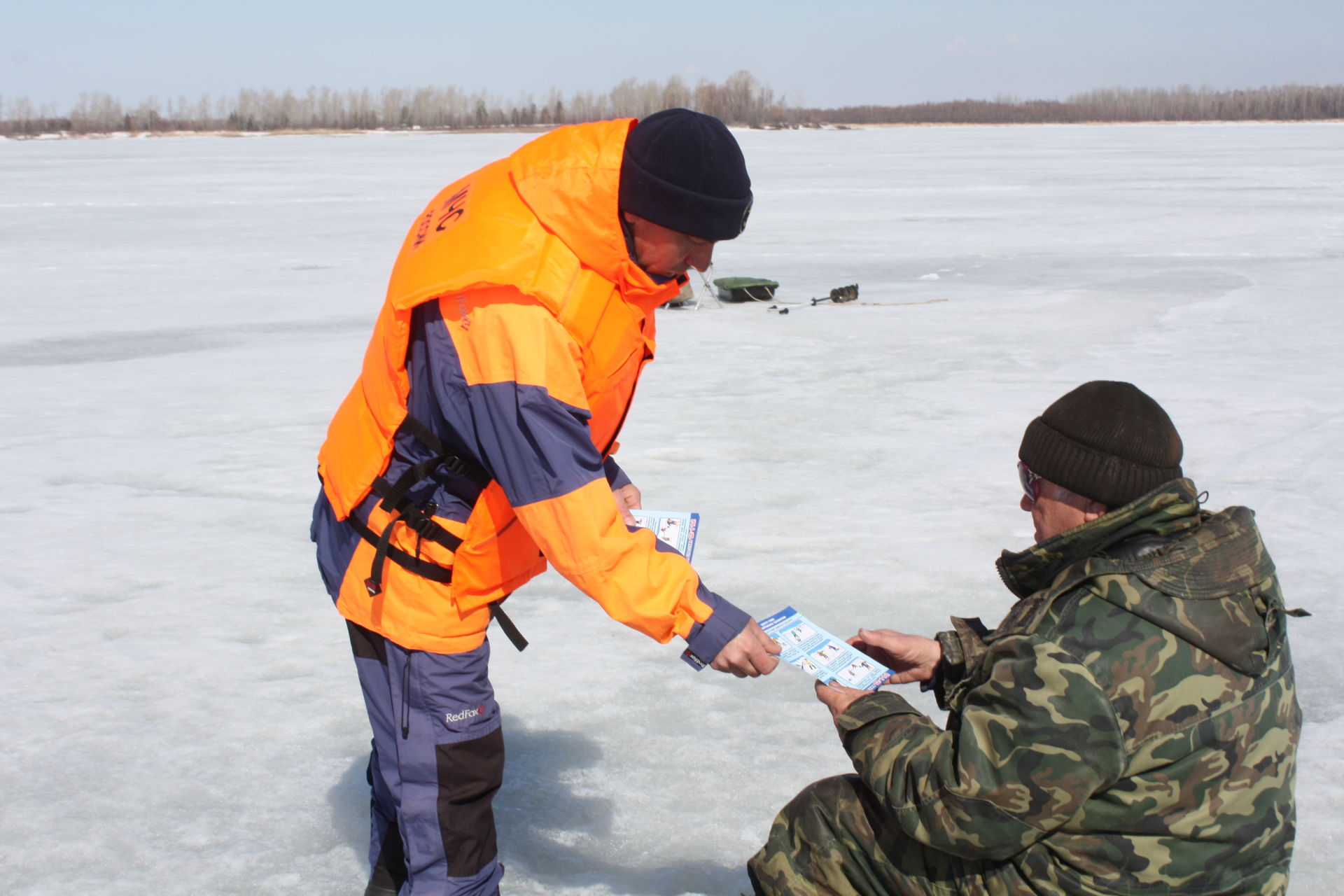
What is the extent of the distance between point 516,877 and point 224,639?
1.48 metres

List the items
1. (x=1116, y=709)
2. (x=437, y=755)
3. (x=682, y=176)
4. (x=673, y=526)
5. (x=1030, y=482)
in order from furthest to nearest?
(x=673, y=526) → (x=437, y=755) → (x=682, y=176) → (x=1030, y=482) → (x=1116, y=709)

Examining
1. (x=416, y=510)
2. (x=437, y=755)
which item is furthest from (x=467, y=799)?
(x=416, y=510)

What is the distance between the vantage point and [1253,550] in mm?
1532

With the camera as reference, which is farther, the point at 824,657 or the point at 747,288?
the point at 747,288

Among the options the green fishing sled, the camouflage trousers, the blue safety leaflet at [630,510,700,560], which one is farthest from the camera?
the green fishing sled

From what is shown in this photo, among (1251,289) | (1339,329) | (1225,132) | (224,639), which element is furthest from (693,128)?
(1225,132)

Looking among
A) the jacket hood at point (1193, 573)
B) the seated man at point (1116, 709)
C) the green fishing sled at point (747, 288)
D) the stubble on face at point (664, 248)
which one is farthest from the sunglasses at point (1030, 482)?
the green fishing sled at point (747, 288)

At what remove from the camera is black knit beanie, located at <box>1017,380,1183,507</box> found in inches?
62.2

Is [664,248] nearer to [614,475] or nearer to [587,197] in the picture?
[587,197]

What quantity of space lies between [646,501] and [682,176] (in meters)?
2.95

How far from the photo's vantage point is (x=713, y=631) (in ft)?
6.25

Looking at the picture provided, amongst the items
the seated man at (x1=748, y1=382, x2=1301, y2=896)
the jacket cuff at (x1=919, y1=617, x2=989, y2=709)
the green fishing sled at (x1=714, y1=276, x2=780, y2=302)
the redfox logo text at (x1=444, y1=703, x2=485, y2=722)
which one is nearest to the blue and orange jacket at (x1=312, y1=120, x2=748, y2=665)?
the redfox logo text at (x1=444, y1=703, x2=485, y2=722)

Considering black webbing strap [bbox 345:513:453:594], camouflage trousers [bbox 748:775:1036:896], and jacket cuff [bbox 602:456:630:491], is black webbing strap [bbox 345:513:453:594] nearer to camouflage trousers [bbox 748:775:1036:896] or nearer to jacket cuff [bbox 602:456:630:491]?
jacket cuff [bbox 602:456:630:491]

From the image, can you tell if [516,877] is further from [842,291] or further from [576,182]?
[842,291]
